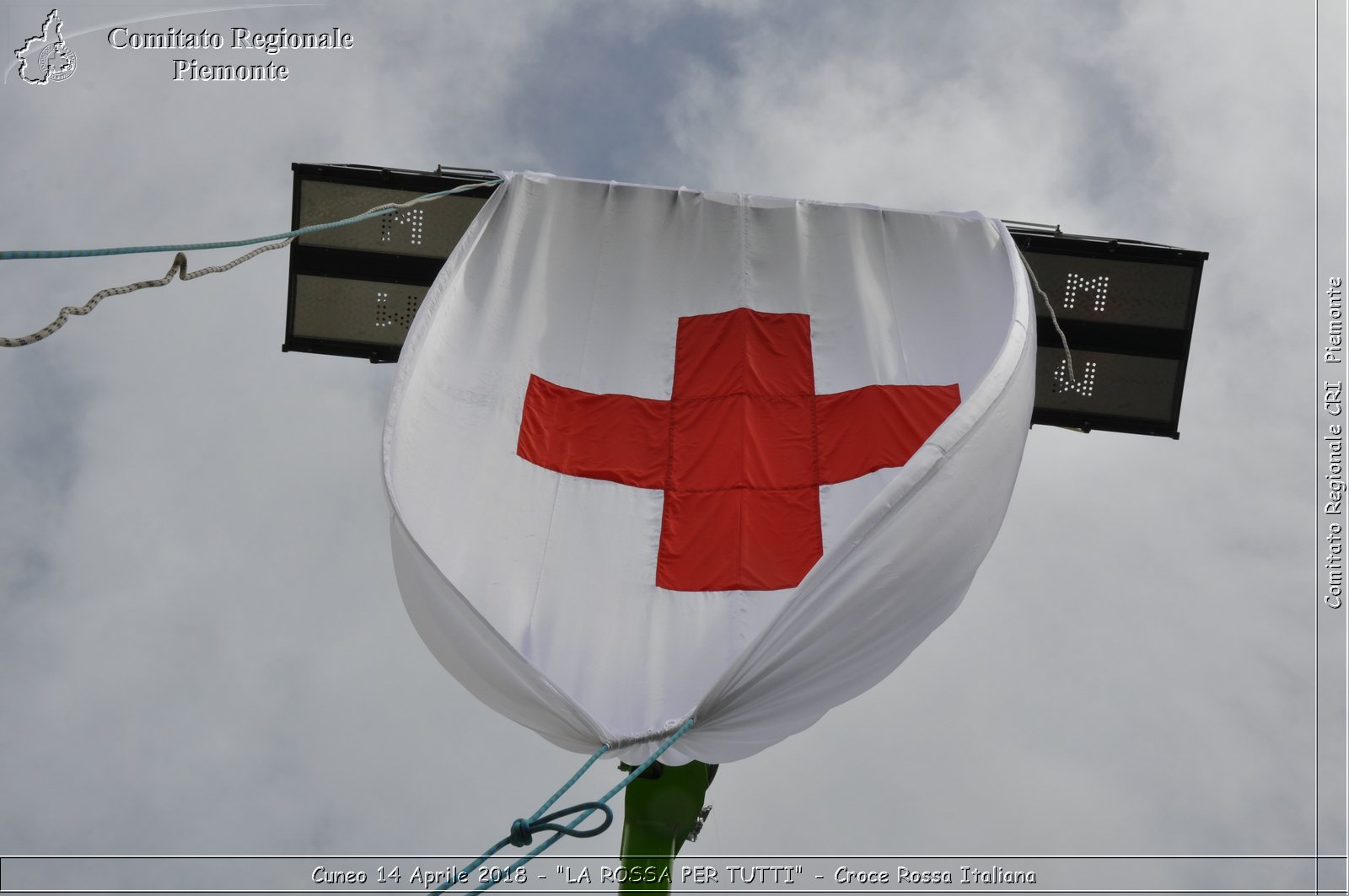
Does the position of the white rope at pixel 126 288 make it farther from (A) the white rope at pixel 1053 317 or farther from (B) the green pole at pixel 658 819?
(A) the white rope at pixel 1053 317

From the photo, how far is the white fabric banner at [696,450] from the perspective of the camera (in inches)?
130

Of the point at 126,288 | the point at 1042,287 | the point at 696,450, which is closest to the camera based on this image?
the point at 126,288

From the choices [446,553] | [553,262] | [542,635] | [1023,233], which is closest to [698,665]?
[542,635]

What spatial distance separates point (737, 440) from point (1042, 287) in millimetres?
1649

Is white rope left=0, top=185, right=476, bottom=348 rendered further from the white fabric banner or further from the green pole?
the green pole

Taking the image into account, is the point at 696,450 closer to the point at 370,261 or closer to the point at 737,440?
the point at 737,440

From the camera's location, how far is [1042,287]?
18.0ft

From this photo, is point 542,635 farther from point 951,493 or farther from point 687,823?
point 951,493

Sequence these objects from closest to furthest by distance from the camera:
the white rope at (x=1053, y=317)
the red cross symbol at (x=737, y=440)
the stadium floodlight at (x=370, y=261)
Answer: the red cross symbol at (x=737, y=440) < the white rope at (x=1053, y=317) < the stadium floodlight at (x=370, y=261)

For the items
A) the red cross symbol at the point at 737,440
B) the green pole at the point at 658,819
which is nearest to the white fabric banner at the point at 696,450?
the red cross symbol at the point at 737,440

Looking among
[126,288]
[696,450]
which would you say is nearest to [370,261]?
[696,450]

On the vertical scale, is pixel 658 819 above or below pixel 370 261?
below

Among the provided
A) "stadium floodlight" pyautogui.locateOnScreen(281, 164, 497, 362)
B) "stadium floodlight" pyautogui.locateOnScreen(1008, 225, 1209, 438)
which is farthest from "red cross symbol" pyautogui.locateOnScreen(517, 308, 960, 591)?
"stadium floodlight" pyautogui.locateOnScreen(1008, 225, 1209, 438)

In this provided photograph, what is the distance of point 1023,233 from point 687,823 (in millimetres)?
2995
